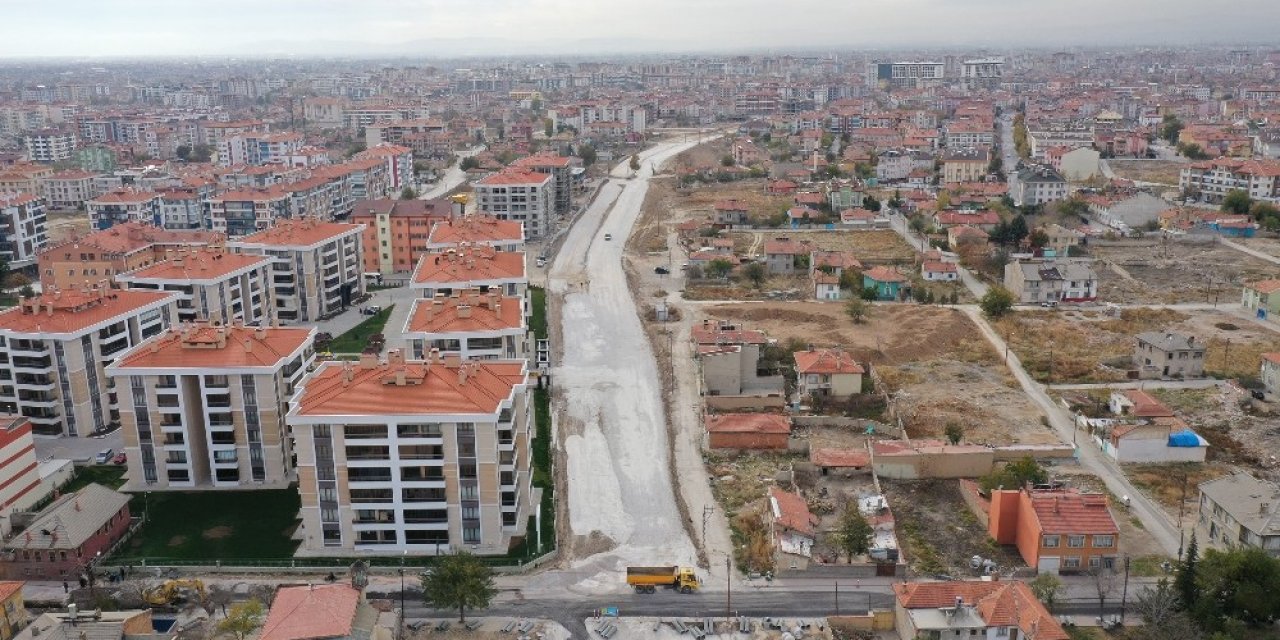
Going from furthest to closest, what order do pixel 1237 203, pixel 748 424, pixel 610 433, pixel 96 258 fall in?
pixel 1237 203 < pixel 96 258 < pixel 610 433 < pixel 748 424

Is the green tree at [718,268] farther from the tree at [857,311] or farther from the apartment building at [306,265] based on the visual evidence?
the apartment building at [306,265]

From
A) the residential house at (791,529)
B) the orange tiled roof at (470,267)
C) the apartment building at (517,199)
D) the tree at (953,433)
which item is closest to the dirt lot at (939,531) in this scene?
the tree at (953,433)

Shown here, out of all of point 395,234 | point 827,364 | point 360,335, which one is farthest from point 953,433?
point 395,234

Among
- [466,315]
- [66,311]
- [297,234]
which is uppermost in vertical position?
[297,234]

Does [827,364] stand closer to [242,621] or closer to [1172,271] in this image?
[242,621]

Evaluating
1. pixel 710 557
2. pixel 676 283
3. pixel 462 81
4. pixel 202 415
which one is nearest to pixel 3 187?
pixel 676 283

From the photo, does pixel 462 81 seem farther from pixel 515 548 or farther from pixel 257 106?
pixel 515 548

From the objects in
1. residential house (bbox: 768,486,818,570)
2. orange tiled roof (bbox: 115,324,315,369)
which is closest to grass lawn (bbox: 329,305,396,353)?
orange tiled roof (bbox: 115,324,315,369)
